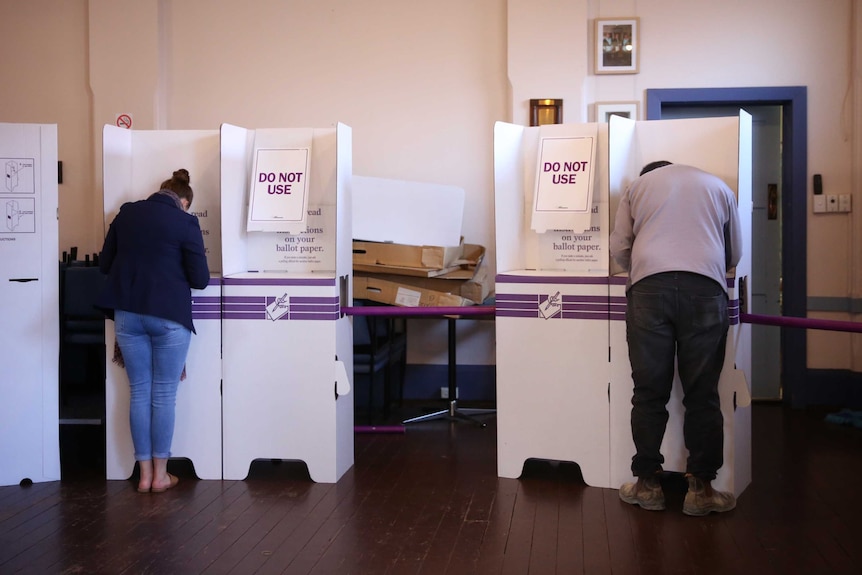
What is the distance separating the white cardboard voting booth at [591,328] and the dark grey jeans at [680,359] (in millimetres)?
190

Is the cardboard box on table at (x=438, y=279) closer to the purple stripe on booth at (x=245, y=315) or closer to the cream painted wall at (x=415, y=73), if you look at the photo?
the cream painted wall at (x=415, y=73)

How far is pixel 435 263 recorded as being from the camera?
571cm

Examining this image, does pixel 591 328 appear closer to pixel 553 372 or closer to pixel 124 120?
pixel 553 372

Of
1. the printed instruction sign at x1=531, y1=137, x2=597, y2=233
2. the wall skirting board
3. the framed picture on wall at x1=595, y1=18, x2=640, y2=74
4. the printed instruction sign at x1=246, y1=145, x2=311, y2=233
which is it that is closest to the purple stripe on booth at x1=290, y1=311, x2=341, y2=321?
the printed instruction sign at x1=246, y1=145, x2=311, y2=233

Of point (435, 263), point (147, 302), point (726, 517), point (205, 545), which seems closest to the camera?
point (205, 545)

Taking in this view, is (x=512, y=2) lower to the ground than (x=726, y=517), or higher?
higher

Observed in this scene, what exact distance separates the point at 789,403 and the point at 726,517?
106 inches

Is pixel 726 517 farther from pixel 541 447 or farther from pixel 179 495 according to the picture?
pixel 179 495

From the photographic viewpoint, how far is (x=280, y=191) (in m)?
4.59

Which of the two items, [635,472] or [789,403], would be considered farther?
[789,403]

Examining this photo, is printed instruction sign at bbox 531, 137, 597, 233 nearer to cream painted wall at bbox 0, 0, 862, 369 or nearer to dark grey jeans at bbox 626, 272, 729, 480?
dark grey jeans at bbox 626, 272, 729, 480

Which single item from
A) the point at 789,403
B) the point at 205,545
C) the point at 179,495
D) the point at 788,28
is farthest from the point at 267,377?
the point at 788,28

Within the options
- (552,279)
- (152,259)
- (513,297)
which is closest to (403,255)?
(513,297)

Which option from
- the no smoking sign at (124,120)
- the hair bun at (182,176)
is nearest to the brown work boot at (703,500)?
the hair bun at (182,176)
